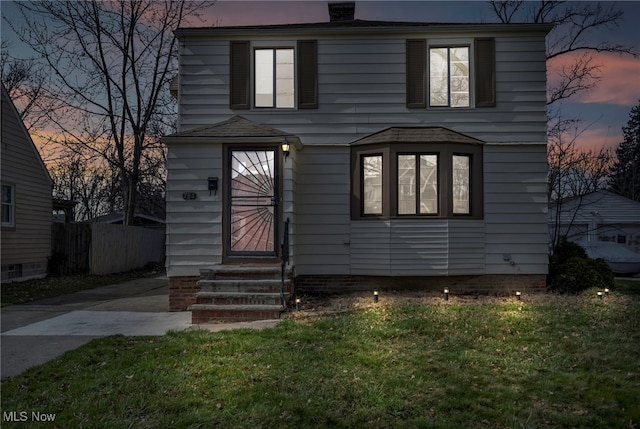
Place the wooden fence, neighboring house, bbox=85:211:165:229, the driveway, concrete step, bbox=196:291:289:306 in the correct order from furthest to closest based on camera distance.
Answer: neighboring house, bbox=85:211:165:229 → the wooden fence → concrete step, bbox=196:291:289:306 → the driveway

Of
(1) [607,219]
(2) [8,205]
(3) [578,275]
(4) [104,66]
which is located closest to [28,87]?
(4) [104,66]

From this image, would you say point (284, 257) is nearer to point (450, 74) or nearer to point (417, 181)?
point (417, 181)

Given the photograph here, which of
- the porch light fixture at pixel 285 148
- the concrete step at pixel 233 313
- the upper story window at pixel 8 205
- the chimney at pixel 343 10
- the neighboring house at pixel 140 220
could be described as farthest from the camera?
the neighboring house at pixel 140 220

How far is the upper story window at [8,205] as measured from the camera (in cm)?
1503

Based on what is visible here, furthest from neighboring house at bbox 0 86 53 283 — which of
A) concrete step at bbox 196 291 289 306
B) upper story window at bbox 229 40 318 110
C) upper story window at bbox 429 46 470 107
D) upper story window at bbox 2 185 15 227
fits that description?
upper story window at bbox 429 46 470 107

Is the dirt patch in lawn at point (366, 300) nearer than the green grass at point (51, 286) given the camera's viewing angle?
Yes

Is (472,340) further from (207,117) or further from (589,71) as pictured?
(589,71)

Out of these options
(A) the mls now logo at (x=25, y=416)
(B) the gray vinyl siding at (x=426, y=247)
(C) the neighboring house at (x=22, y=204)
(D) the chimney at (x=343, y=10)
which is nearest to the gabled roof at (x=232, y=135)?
(B) the gray vinyl siding at (x=426, y=247)

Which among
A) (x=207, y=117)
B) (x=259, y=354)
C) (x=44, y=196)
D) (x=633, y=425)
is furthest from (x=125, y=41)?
(x=633, y=425)

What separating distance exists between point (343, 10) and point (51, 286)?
10.8 m

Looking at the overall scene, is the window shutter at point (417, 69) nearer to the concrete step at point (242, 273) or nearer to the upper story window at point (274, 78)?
the upper story window at point (274, 78)

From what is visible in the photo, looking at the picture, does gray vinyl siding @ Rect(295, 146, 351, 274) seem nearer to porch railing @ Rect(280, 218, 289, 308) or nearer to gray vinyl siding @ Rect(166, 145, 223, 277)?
porch railing @ Rect(280, 218, 289, 308)

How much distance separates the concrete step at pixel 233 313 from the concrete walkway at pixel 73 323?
0.25 m

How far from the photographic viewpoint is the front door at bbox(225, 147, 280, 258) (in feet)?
32.1
